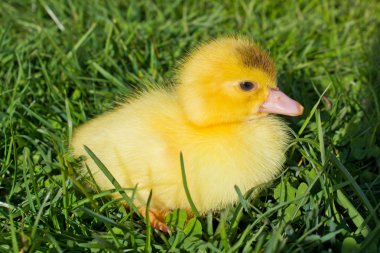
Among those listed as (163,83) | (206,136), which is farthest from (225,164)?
(163,83)

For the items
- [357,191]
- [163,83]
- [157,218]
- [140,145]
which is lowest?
[157,218]

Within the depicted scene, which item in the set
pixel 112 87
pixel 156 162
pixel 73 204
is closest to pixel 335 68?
pixel 112 87

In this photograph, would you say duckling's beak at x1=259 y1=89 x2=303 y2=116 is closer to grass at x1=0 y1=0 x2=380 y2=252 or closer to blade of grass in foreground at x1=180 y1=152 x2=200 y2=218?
grass at x1=0 y1=0 x2=380 y2=252

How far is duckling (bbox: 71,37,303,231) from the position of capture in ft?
5.34

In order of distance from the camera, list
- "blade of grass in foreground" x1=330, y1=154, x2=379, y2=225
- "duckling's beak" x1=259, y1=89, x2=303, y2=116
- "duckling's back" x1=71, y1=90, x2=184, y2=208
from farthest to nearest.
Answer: "duckling's beak" x1=259, y1=89, x2=303, y2=116, "duckling's back" x1=71, y1=90, x2=184, y2=208, "blade of grass in foreground" x1=330, y1=154, x2=379, y2=225

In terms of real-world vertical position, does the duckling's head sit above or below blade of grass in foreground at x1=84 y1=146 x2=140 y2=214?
above

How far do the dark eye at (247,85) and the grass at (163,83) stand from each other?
23 cm

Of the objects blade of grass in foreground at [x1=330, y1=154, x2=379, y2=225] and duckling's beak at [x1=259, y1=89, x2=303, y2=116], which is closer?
blade of grass in foreground at [x1=330, y1=154, x2=379, y2=225]

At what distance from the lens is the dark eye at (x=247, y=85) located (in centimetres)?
168

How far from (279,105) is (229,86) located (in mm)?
190

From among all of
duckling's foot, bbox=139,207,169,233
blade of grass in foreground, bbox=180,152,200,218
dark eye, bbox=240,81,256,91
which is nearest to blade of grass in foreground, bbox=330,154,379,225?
dark eye, bbox=240,81,256,91

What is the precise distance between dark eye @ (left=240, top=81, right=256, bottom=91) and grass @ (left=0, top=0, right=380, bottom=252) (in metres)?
0.23

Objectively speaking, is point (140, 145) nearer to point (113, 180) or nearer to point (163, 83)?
point (113, 180)

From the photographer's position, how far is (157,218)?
5.60 ft
